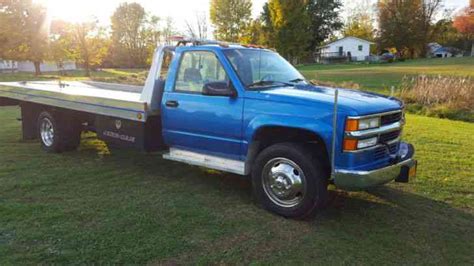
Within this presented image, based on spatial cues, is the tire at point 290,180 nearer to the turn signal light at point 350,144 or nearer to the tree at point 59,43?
the turn signal light at point 350,144

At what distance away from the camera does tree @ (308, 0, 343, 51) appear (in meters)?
66.9

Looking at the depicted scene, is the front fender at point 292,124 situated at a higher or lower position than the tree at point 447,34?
lower

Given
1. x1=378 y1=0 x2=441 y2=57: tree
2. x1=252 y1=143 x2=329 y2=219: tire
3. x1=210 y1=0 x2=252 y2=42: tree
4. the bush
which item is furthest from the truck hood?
x1=378 y1=0 x2=441 y2=57: tree

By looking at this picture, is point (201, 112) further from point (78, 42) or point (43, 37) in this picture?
point (78, 42)

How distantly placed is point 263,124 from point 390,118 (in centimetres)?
141

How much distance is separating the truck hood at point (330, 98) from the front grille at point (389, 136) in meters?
0.28

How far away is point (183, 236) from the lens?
441 centimetres

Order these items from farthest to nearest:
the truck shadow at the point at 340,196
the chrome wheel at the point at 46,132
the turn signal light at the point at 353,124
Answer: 1. the chrome wheel at the point at 46,132
2. the truck shadow at the point at 340,196
3. the turn signal light at the point at 353,124

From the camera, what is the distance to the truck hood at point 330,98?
14.8 feet

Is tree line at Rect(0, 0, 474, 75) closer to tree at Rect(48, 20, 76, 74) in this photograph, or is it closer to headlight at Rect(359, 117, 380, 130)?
tree at Rect(48, 20, 76, 74)

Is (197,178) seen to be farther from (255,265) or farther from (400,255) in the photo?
(400,255)

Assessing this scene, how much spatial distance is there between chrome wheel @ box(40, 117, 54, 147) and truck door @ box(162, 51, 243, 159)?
10.1ft

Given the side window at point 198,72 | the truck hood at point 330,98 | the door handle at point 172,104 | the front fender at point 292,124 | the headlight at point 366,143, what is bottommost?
Answer: the headlight at point 366,143

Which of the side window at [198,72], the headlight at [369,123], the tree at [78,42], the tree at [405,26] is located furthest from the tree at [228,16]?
the headlight at [369,123]
